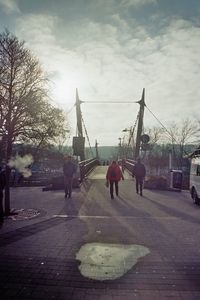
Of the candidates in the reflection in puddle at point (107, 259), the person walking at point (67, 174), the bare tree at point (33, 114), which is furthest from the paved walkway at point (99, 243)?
the bare tree at point (33, 114)

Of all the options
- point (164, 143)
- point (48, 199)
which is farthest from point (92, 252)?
point (164, 143)

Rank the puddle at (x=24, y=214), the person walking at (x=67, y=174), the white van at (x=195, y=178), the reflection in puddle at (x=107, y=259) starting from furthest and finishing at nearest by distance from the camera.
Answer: the person walking at (x=67, y=174) → the white van at (x=195, y=178) → the puddle at (x=24, y=214) → the reflection in puddle at (x=107, y=259)

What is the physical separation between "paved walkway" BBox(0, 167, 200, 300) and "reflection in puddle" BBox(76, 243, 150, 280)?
2.6 inches

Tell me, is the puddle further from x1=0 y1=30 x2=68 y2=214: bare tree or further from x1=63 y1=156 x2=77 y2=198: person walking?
x1=0 y1=30 x2=68 y2=214: bare tree

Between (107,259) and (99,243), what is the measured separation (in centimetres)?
105

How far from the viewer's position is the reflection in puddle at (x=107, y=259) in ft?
16.3

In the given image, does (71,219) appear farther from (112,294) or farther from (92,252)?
(112,294)

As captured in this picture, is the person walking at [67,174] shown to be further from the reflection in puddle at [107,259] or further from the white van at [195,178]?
the reflection in puddle at [107,259]

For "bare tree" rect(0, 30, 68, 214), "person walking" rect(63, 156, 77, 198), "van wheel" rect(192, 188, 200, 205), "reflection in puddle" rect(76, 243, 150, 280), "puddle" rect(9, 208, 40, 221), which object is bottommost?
"puddle" rect(9, 208, 40, 221)

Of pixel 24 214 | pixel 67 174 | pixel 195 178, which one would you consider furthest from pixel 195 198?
pixel 24 214

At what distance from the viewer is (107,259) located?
Result: 559 cm

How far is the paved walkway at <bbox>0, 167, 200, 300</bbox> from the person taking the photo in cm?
436

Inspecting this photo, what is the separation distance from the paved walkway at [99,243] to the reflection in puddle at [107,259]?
7 centimetres

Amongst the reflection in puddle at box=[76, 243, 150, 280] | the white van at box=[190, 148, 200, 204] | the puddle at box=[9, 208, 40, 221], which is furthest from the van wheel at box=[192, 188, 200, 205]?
the reflection in puddle at box=[76, 243, 150, 280]
